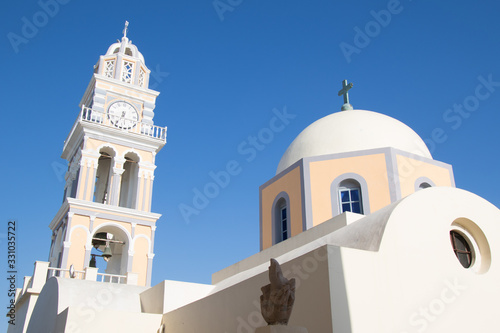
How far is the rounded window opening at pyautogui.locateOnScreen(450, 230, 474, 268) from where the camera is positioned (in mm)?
8398

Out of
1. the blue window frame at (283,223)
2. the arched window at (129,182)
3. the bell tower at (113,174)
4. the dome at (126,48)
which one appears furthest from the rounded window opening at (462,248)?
the dome at (126,48)

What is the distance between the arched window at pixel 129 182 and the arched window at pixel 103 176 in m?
0.65

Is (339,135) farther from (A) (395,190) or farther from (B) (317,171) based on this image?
(A) (395,190)

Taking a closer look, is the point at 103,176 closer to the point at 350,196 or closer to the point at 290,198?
the point at 290,198

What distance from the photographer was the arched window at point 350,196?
11.6 metres

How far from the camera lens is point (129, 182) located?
67.0 ft

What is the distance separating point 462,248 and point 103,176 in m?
15.6

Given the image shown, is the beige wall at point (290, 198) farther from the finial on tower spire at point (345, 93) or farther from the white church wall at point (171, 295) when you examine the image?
the finial on tower spire at point (345, 93)

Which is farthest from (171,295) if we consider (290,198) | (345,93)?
(345,93)

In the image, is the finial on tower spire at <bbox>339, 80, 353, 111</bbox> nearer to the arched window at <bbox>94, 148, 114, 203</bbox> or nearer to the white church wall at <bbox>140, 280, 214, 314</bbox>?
the white church wall at <bbox>140, 280, 214, 314</bbox>

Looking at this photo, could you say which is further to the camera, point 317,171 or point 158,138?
point 158,138

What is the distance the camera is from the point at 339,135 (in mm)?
12695

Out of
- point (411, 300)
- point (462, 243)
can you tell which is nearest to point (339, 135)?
point (462, 243)

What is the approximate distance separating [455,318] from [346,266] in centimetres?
208
